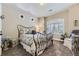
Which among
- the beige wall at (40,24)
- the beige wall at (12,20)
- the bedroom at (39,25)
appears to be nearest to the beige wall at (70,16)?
the bedroom at (39,25)

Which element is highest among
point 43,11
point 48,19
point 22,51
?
point 43,11

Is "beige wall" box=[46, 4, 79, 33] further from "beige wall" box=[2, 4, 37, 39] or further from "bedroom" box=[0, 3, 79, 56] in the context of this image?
"beige wall" box=[2, 4, 37, 39]

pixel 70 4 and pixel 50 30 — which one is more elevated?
pixel 70 4

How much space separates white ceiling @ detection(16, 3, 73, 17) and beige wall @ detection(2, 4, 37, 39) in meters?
0.10

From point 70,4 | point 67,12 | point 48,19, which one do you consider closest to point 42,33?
point 48,19

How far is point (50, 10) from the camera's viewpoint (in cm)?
191

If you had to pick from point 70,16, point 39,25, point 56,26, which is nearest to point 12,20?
point 39,25

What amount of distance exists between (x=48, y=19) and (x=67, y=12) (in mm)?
364

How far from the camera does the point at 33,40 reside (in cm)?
183

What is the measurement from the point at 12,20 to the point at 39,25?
0.50m

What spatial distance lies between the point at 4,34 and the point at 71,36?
118 centimetres

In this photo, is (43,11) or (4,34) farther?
(43,11)

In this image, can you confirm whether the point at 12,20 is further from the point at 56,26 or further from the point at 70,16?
the point at 70,16

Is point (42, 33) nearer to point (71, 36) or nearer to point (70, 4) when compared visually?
point (71, 36)
